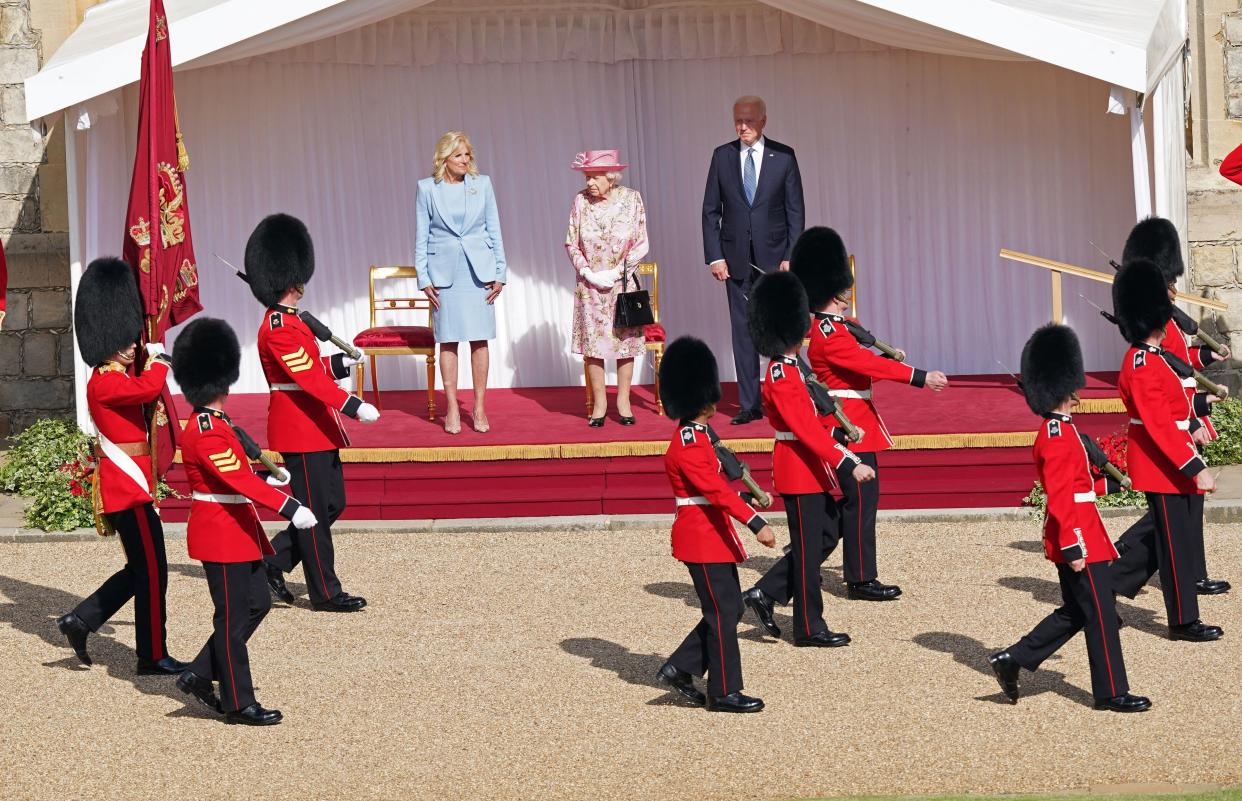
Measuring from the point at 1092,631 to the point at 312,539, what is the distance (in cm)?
325

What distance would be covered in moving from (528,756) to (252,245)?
9.42 ft

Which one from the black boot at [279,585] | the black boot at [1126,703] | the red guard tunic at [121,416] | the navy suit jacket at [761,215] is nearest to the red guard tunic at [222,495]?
the red guard tunic at [121,416]

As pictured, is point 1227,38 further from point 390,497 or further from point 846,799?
point 846,799

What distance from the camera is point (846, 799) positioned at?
5.56 m

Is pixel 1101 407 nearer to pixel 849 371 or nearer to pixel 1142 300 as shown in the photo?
pixel 849 371

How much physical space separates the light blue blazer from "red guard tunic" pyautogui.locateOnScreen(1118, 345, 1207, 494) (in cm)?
391

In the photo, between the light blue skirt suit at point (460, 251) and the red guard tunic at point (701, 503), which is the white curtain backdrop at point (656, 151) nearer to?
the light blue skirt suit at point (460, 251)

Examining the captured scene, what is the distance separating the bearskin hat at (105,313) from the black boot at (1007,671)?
333 centimetres

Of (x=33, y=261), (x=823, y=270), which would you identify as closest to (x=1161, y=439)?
(x=823, y=270)

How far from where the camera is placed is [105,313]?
706 cm

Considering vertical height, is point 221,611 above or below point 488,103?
below

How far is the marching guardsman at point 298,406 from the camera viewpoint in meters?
7.79

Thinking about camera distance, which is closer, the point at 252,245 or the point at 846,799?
the point at 846,799

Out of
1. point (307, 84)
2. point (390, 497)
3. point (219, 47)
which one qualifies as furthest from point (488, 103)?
point (390, 497)
